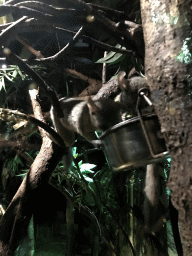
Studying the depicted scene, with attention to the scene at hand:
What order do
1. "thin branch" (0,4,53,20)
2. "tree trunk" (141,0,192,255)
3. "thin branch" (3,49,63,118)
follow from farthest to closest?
"thin branch" (3,49,63,118) < "thin branch" (0,4,53,20) < "tree trunk" (141,0,192,255)

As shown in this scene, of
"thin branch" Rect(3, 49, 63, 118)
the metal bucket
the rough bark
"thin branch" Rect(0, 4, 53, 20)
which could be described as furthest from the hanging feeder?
the rough bark

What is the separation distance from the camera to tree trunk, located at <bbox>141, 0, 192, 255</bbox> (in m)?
0.66

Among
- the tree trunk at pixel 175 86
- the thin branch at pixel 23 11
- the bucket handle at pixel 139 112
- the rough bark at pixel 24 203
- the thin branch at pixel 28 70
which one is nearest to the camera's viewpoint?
the tree trunk at pixel 175 86

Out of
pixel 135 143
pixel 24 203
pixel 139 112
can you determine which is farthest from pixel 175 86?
pixel 24 203

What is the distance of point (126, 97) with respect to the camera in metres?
0.98

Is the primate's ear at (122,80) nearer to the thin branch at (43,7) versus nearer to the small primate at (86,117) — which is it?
the small primate at (86,117)

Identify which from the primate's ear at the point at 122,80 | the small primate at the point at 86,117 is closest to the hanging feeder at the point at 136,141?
the primate's ear at the point at 122,80

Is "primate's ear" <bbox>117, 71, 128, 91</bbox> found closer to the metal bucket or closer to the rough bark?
the metal bucket

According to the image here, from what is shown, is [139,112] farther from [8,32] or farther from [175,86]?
[8,32]

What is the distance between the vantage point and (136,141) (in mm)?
838

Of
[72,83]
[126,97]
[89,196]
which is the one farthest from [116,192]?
[126,97]

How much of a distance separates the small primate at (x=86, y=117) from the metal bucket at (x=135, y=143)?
0.76 feet

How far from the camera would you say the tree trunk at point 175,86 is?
0.66 m

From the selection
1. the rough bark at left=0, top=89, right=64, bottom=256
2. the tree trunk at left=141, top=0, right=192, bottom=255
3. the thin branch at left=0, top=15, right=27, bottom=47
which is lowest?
the rough bark at left=0, top=89, right=64, bottom=256
